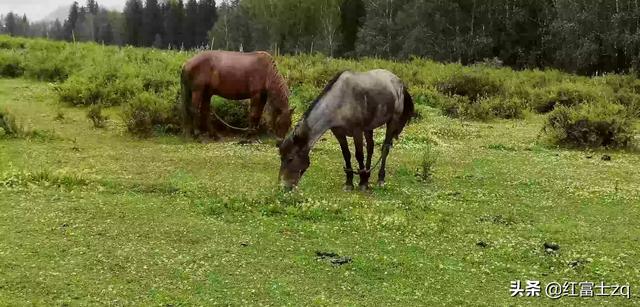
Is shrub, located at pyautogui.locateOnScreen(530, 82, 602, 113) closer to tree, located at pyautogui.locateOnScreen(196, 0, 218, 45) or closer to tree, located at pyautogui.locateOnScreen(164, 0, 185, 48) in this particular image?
tree, located at pyautogui.locateOnScreen(196, 0, 218, 45)

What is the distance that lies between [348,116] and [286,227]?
104 inches

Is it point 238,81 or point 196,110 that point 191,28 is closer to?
point 196,110

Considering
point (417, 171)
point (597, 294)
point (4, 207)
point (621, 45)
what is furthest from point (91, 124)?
point (621, 45)

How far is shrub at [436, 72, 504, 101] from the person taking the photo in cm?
2381

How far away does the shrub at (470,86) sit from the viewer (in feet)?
78.1

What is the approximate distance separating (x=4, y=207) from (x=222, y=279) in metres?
4.00

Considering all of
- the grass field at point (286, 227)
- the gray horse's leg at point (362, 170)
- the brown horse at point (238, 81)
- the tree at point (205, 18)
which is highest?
the tree at point (205, 18)

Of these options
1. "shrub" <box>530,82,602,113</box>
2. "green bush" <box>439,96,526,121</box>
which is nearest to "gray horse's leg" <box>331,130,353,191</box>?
"green bush" <box>439,96,526,121</box>

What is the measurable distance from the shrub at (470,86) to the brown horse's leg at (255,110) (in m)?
10.3

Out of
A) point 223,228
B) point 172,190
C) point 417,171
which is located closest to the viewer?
point 223,228

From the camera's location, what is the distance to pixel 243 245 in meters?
8.43

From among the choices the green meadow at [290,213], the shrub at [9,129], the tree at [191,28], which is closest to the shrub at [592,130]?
the green meadow at [290,213]

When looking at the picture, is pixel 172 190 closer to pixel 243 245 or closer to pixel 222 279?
pixel 243 245

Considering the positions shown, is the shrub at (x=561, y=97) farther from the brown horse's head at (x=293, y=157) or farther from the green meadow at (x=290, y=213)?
the brown horse's head at (x=293, y=157)
